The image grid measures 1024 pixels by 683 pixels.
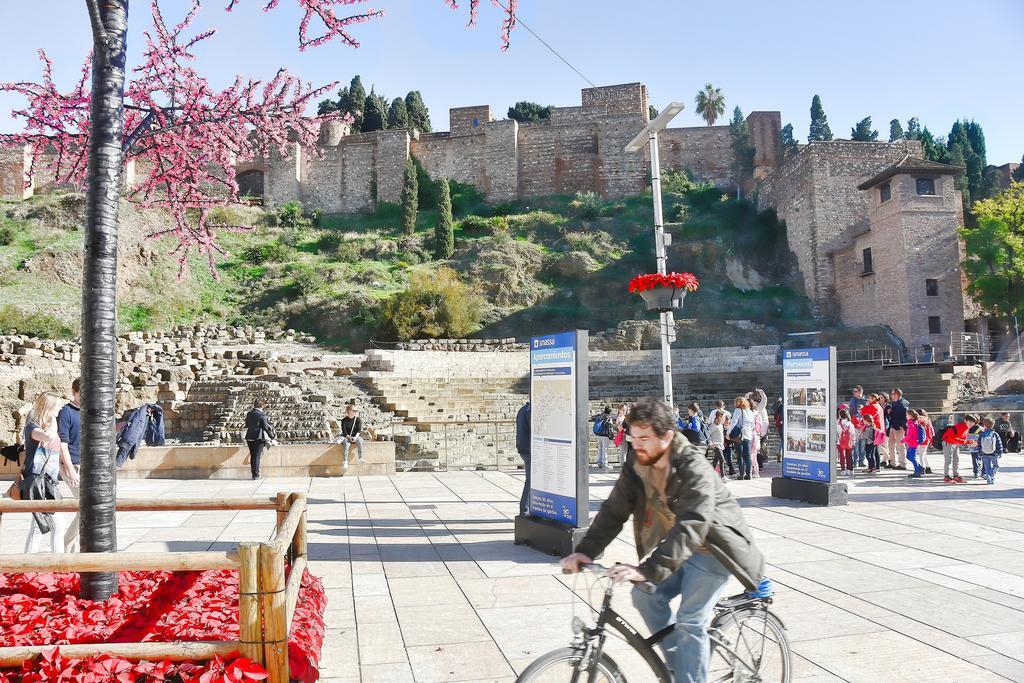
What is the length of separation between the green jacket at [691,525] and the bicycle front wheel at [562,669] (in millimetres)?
422

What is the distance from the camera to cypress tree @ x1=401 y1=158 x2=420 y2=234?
5200cm

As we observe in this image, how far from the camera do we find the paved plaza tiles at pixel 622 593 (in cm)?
435

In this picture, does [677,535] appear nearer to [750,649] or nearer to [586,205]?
[750,649]

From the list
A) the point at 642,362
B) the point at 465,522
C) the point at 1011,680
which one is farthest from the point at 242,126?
the point at 642,362

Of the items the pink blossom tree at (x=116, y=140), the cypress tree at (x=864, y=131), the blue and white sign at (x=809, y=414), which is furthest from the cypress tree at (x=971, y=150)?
the pink blossom tree at (x=116, y=140)

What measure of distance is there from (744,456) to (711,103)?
65.0 meters

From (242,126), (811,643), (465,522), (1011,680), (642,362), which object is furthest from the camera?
(642,362)

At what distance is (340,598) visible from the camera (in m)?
5.77

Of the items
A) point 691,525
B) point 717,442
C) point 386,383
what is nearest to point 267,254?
point 386,383

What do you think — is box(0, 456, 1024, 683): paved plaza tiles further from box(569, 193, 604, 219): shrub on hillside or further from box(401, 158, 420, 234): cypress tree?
box(569, 193, 604, 219): shrub on hillside

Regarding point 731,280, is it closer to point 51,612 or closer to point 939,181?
point 939,181

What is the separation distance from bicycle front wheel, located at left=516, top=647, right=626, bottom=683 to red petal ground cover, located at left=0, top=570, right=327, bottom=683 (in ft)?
3.78

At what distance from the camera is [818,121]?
67.6 meters

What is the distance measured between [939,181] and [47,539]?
41.1 meters
